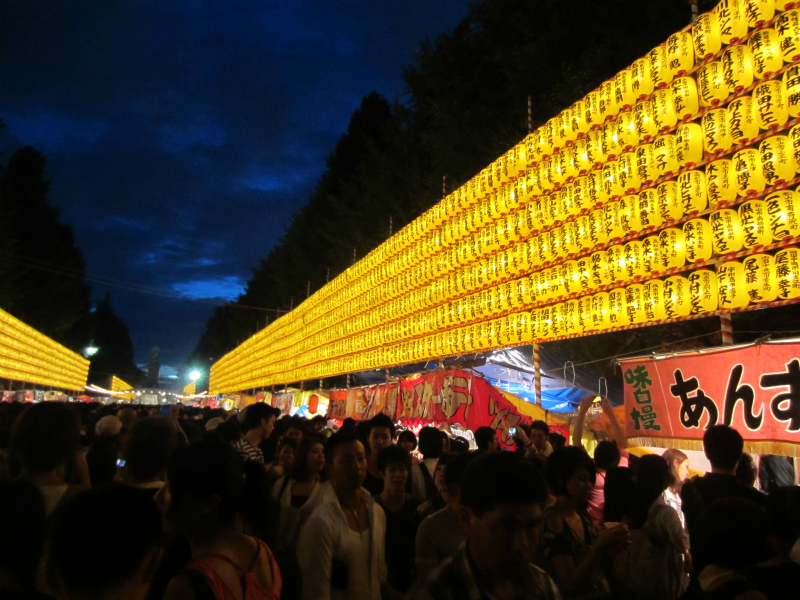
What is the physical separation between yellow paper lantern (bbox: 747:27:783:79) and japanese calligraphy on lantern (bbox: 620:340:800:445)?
303cm

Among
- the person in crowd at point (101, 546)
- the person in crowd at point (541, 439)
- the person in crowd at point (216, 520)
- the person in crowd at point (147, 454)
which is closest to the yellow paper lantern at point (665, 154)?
the person in crowd at point (541, 439)

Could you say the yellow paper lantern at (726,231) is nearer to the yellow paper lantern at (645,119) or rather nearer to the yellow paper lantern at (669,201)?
the yellow paper lantern at (669,201)

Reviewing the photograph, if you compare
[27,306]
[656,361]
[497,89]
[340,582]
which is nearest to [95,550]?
[340,582]

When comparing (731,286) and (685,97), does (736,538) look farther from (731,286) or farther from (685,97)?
(685,97)

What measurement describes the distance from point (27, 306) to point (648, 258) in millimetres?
49060

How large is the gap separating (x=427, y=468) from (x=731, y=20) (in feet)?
20.4

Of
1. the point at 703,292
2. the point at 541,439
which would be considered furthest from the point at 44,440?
the point at 703,292

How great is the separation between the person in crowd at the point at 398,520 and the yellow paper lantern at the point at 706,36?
6283mm

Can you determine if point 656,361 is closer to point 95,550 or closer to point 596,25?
point 95,550

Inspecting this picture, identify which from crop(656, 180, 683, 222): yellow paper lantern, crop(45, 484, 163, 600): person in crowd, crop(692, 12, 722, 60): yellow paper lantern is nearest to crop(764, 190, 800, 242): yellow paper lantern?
crop(656, 180, 683, 222): yellow paper lantern

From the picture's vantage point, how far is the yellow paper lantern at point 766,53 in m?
5.89

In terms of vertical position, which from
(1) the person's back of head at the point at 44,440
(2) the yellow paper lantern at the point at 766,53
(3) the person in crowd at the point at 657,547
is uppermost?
(2) the yellow paper lantern at the point at 766,53

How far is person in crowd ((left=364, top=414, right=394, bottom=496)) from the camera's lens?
482 cm

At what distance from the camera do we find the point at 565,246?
8.62 metres
